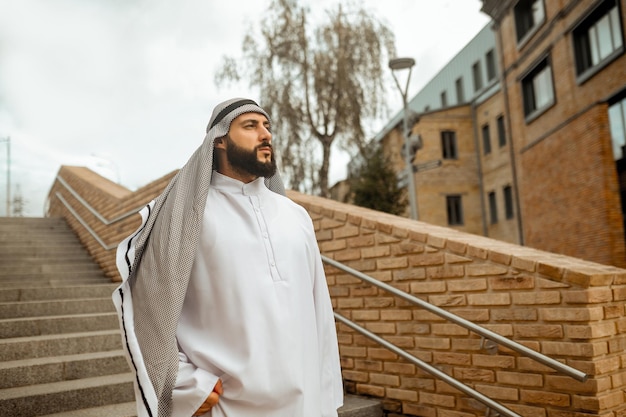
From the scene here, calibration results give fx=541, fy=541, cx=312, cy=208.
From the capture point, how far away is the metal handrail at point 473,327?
8.54 feet

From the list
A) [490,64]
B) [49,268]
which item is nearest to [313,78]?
[49,268]

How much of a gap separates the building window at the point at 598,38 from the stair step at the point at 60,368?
1384 centimetres

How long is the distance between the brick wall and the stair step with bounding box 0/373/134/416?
5.18ft

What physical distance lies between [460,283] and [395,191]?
1511 centimetres

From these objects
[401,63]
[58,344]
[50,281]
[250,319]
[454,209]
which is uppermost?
[401,63]

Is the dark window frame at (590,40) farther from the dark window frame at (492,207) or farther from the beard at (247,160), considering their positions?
the beard at (247,160)

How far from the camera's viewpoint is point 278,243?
6.61 feet

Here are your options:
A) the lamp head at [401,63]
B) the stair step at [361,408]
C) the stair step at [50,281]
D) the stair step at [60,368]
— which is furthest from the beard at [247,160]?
the lamp head at [401,63]

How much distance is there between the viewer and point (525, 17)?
19.3m

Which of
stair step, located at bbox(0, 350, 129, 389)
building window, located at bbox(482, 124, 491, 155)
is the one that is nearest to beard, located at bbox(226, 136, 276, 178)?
stair step, located at bbox(0, 350, 129, 389)

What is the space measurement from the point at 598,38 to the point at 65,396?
619 inches

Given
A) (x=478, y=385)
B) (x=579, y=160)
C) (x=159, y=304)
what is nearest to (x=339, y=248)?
(x=478, y=385)

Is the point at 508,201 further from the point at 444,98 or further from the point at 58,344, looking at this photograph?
the point at 58,344

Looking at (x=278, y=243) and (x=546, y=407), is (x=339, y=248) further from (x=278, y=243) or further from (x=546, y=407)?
(x=278, y=243)
